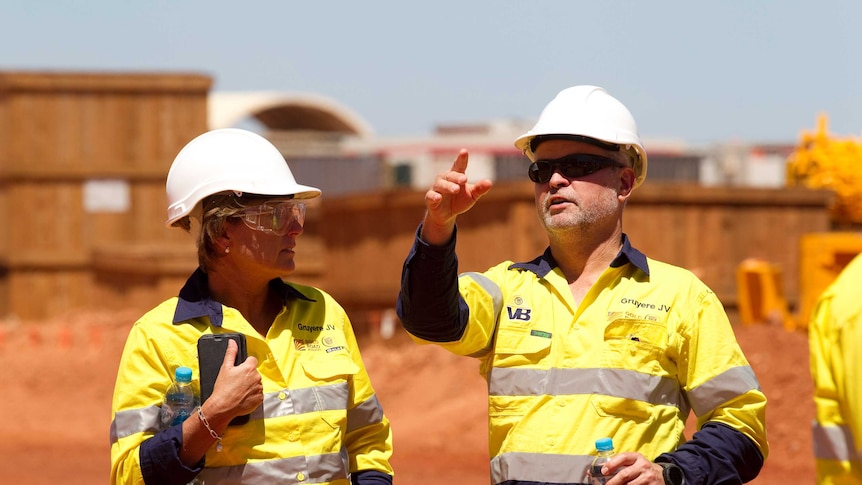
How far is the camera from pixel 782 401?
13984 mm

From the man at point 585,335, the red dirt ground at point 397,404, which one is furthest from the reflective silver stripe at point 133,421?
the red dirt ground at point 397,404

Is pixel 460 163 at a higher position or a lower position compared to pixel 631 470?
higher

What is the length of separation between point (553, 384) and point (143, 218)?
23.2 metres

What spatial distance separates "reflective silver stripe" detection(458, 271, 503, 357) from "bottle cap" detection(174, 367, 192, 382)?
945 millimetres

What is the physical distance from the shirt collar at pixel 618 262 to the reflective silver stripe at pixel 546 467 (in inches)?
24.3

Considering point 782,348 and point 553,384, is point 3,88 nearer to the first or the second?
point 782,348

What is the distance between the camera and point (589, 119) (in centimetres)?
437

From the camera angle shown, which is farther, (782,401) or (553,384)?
(782,401)

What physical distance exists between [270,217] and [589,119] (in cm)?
111

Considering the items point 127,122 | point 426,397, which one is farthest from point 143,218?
point 426,397

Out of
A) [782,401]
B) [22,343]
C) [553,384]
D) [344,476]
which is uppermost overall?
[553,384]

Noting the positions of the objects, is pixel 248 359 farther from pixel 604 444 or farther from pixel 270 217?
pixel 604 444

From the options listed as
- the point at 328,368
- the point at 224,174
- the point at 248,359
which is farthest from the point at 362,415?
the point at 224,174

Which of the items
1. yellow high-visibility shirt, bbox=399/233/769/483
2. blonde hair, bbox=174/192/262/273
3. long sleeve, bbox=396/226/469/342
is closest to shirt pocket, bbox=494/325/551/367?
yellow high-visibility shirt, bbox=399/233/769/483
